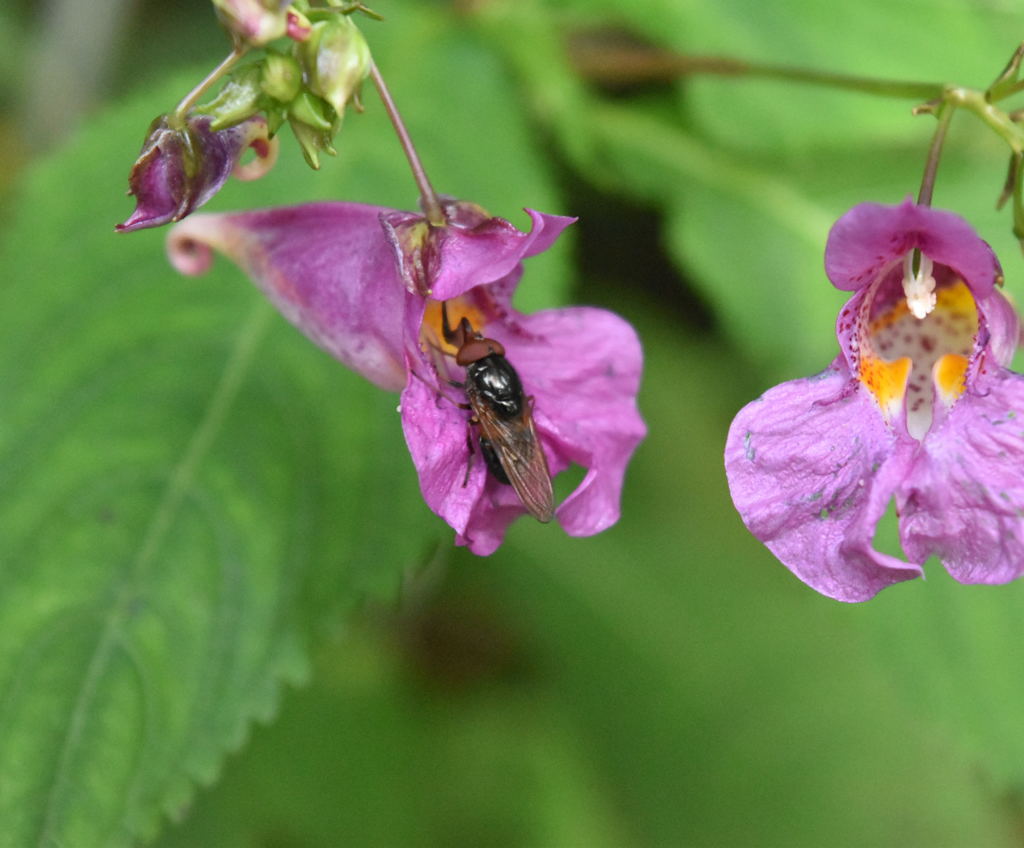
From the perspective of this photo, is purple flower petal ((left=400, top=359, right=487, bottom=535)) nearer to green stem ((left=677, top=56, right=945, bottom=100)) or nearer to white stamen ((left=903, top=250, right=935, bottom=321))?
white stamen ((left=903, top=250, right=935, bottom=321))

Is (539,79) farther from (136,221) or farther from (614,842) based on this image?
(614,842)

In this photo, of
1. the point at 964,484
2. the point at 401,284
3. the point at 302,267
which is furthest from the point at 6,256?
the point at 964,484

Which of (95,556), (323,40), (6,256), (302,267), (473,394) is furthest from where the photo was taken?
(6,256)

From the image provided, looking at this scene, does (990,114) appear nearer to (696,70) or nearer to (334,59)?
(334,59)

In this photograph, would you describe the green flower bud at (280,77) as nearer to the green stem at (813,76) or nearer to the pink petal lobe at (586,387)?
the pink petal lobe at (586,387)

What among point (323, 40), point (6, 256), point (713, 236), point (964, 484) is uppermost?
point (713, 236)

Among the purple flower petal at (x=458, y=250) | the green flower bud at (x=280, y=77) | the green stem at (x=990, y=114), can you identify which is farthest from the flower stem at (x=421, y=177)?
the green stem at (x=990, y=114)

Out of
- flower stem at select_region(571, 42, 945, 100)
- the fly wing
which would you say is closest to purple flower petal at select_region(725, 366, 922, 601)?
the fly wing

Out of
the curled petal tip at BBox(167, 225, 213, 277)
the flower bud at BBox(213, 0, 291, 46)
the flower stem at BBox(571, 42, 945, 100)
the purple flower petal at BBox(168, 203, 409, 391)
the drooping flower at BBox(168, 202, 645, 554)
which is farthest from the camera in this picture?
the flower stem at BBox(571, 42, 945, 100)
